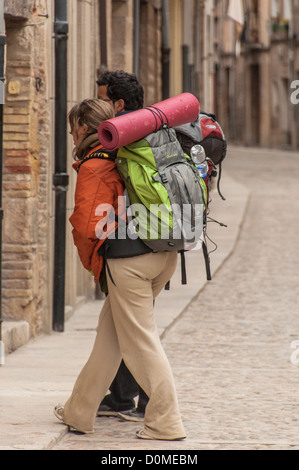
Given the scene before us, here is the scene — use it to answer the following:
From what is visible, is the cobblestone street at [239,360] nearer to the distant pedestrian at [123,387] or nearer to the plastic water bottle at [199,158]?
the distant pedestrian at [123,387]

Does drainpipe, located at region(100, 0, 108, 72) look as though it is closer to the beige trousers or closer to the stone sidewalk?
the stone sidewalk

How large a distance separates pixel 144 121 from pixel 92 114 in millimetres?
481

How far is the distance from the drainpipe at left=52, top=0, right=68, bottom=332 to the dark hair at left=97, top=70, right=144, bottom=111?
3.30m

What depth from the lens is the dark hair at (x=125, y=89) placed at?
5.96 metres

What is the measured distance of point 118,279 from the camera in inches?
226

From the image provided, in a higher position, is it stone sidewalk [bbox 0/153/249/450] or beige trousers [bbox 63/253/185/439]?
beige trousers [bbox 63/253/185/439]

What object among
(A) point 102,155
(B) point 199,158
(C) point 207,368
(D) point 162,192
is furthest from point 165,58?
(D) point 162,192

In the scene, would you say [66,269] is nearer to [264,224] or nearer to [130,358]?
[130,358]

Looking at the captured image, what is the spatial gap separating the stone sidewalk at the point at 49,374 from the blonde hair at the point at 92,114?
1549 millimetres

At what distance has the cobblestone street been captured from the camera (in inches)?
239

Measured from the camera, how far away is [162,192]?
18.0ft

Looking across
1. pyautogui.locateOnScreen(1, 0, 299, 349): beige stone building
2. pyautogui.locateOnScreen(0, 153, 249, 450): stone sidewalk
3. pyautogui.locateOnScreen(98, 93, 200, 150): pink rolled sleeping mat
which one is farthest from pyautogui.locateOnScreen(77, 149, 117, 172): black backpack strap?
pyautogui.locateOnScreen(1, 0, 299, 349): beige stone building

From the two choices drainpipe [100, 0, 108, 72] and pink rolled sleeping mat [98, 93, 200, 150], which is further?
drainpipe [100, 0, 108, 72]
